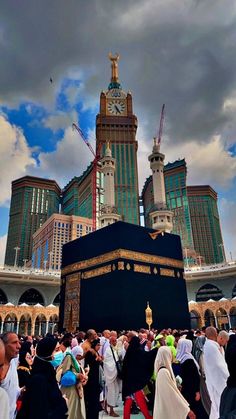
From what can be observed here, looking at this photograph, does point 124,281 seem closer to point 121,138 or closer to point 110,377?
point 110,377

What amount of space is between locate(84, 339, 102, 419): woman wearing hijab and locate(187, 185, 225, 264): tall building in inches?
2842

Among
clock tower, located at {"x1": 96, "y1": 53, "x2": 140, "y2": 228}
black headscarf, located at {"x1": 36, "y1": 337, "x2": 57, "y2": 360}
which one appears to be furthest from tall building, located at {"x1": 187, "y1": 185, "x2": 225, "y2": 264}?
black headscarf, located at {"x1": 36, "y1": 337, "x2": 57, "y2": 360}

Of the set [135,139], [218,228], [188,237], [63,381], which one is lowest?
[63,381]

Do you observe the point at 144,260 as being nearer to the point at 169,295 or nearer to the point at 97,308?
the point at 169,295

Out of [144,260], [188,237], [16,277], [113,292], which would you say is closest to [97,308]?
[113,292]

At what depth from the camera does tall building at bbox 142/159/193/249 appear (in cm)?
6425

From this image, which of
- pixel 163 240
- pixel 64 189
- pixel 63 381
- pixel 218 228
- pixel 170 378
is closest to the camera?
pixel 170 378

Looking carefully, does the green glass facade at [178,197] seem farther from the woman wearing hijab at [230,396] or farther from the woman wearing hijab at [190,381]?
the woman wearing hijab at [230,396]

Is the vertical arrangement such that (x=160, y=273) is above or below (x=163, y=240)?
below

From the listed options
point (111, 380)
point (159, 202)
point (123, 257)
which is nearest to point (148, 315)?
point (123, 257)

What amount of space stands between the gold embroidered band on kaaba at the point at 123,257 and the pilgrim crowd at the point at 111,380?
341 inches

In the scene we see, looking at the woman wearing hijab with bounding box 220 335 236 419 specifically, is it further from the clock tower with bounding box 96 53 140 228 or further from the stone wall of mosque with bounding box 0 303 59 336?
the clock tower with bounding box 96 53 140 228

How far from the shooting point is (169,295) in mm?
14281

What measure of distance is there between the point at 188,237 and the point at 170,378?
62764 millimetres
